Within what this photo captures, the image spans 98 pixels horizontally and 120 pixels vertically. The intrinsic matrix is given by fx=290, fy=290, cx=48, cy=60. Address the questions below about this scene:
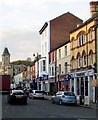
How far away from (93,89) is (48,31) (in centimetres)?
2660

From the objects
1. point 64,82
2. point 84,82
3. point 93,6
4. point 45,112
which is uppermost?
point 93,6

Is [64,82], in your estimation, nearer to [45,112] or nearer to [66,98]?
[66,98]

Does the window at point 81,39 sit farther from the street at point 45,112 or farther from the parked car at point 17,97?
the street at point 45,112

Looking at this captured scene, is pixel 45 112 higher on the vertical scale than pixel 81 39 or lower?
lower

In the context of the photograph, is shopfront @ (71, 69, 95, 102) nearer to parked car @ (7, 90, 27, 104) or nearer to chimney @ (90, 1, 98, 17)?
parked car @ (7, 90, 27, 104)

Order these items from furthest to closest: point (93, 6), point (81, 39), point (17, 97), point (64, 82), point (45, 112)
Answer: point (64, 82), point (93, 6), point (81, 39), point (17, 97), point (45, 112)

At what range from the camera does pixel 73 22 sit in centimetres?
5878

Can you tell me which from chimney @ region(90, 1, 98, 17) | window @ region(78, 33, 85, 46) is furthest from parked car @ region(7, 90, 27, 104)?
chimney @ region(90, 1, 98, 17)

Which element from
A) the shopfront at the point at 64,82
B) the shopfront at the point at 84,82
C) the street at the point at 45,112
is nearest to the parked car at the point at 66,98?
the shopfront at the point at 84,82

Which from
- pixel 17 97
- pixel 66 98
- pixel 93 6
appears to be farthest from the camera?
pixel 93 6

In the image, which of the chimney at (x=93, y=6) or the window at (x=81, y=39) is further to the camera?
the chimney at (x=93, y=6)

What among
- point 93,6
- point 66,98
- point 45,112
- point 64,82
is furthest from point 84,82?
point 45,112

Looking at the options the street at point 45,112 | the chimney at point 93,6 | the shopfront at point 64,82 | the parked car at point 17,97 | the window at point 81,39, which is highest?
the chimney at point 93,6

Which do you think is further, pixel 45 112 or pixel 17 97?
pixel 17 97
